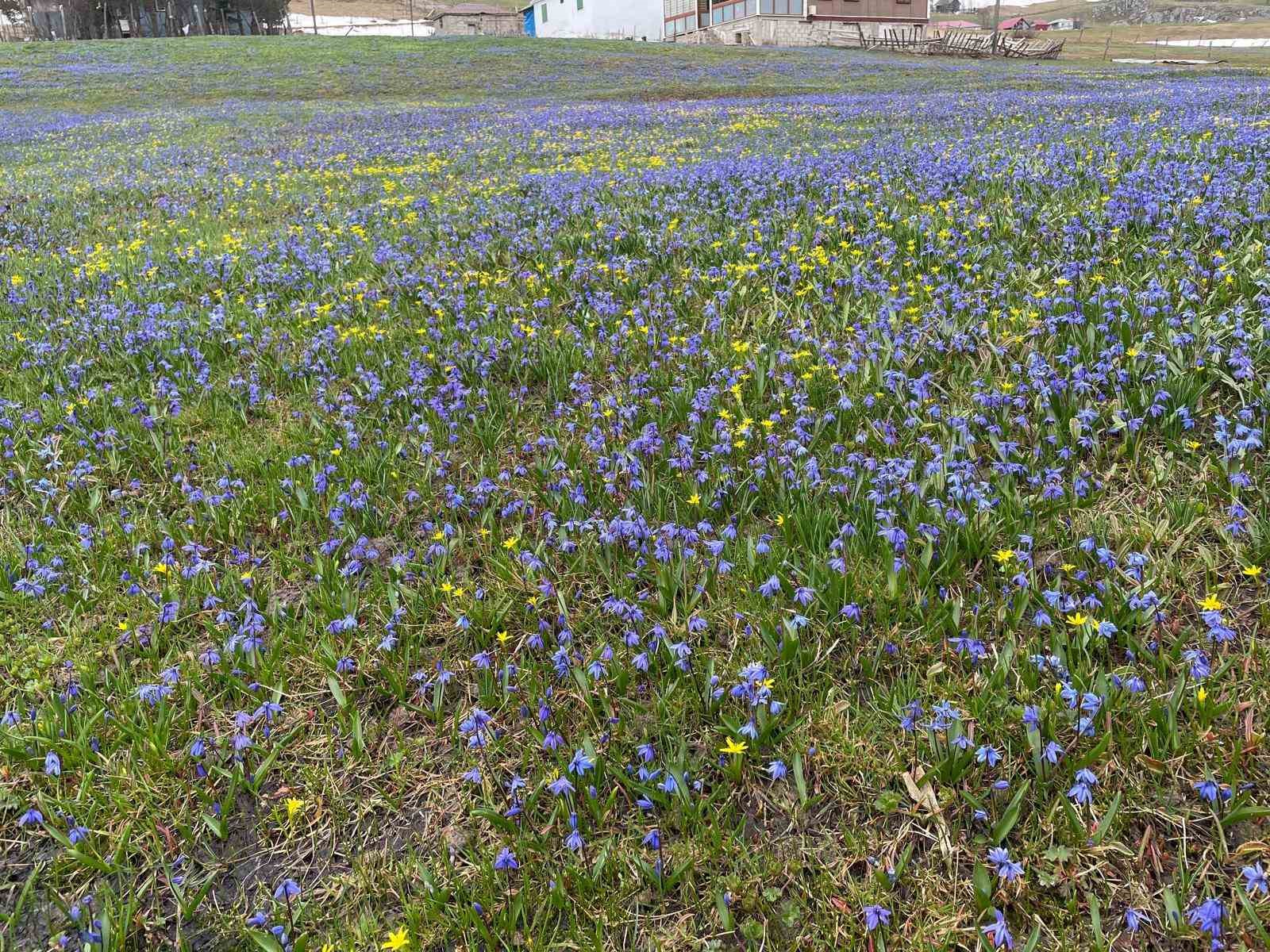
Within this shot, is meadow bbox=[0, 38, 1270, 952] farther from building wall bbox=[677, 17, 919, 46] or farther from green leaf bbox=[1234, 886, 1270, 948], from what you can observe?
building wall bbox=[677, 17, 919, 46]

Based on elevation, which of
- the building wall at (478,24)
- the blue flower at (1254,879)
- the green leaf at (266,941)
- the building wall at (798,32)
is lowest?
the green leaf at (266,941)

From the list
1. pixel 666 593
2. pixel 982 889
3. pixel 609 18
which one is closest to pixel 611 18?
pixel 609 18

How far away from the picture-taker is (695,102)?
29.4 m

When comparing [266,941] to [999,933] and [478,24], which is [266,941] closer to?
[999,933]

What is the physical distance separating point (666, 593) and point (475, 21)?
111660 mm

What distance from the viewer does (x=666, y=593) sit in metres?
3.68

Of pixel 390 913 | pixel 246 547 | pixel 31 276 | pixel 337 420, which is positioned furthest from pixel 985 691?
pixel 31 276

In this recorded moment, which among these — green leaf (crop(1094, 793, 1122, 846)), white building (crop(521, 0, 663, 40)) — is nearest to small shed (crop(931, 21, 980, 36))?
white building (crop(521, 0, 663, 40))

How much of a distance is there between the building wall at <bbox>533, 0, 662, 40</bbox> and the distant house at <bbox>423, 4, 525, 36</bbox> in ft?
41.4

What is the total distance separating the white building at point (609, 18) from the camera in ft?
260

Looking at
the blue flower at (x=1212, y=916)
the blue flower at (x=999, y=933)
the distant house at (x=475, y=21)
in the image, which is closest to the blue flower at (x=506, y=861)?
the blue flower at (x=999, y=933)

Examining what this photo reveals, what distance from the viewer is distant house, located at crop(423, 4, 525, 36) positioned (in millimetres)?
96375

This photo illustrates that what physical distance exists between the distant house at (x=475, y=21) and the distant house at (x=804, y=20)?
1508 inches

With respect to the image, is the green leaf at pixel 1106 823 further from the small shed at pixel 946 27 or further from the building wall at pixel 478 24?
the building wall at pixel 478 24
